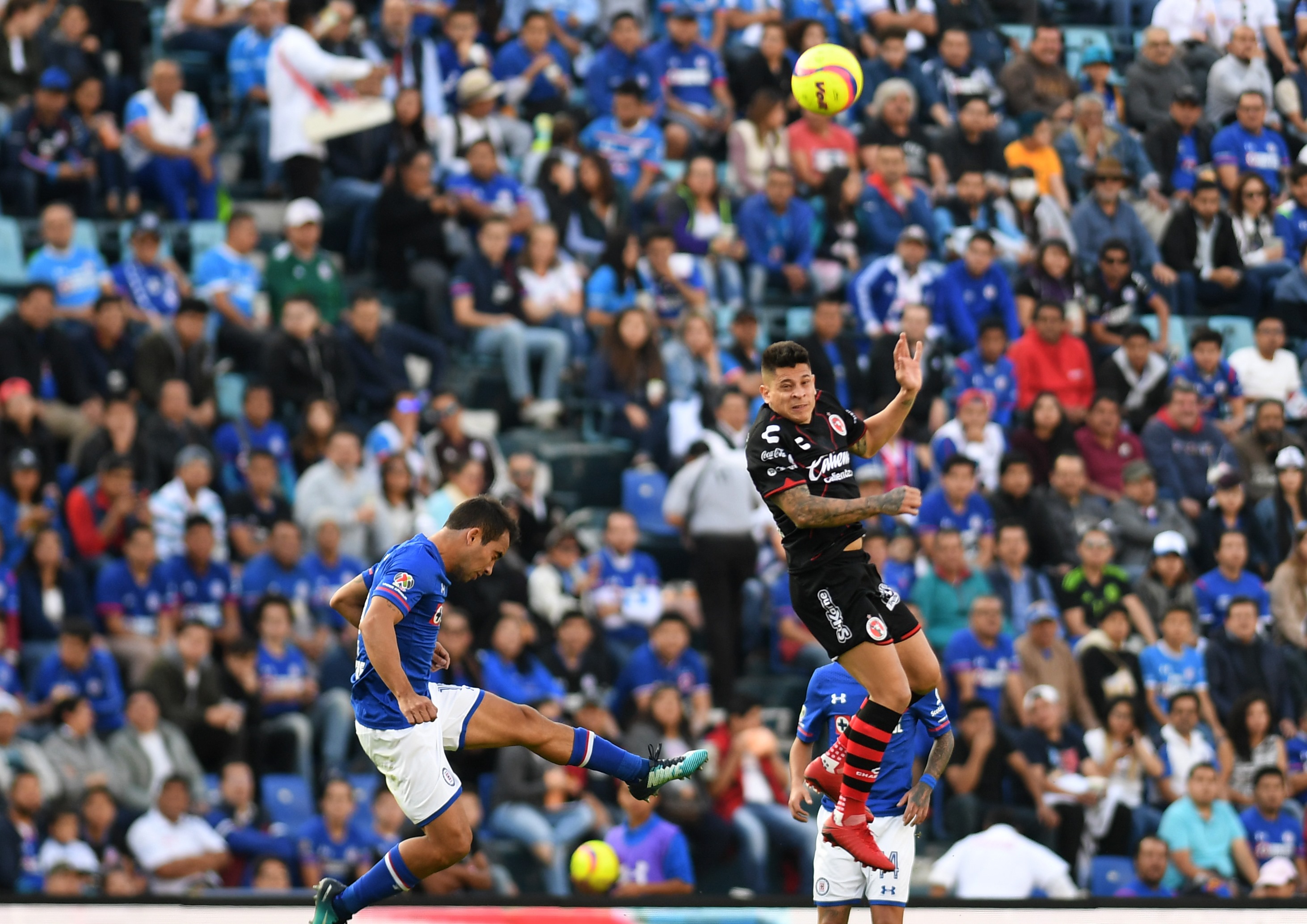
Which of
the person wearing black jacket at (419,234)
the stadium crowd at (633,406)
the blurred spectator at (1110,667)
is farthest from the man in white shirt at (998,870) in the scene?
the person wearing black jacket at (419,234)

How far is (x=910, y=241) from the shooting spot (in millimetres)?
15906

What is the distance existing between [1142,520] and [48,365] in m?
8.40

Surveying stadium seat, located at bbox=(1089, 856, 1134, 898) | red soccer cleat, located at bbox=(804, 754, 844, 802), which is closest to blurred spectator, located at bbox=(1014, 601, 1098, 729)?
stadium seat, located at bbox=(1089, 856, 1134, 898)

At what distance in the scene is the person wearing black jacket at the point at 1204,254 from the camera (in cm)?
1750

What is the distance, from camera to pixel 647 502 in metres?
14.7

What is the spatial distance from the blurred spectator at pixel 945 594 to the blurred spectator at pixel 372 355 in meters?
4.26

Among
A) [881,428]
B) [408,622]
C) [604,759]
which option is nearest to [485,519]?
[408,622]

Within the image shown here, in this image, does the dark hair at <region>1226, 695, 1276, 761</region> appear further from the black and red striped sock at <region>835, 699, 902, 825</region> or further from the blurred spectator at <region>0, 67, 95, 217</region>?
the blurred spectator at <region>0, 67, 95, 217</region>

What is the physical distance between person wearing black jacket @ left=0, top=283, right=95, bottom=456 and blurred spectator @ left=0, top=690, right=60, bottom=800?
2.28 metres

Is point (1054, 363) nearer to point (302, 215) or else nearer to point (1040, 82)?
point (1040, 82)

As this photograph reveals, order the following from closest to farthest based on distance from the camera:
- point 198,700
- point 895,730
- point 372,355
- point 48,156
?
point 895,730, point 198,700, point 372,355, point 48,156

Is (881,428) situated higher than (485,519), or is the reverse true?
(881,428)

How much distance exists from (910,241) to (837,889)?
26.6ft

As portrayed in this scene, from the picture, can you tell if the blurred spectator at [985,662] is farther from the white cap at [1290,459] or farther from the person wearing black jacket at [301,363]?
the person wearing black jacket at [301,363]
